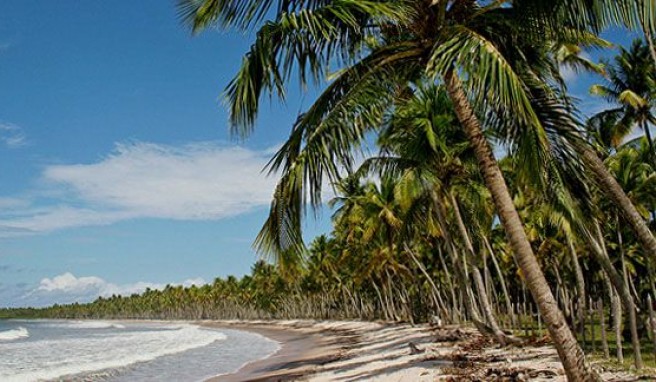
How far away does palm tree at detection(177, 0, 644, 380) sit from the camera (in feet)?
18.4

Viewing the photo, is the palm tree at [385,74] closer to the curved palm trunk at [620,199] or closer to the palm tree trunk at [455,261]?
the curved palm trunk at [620,199]

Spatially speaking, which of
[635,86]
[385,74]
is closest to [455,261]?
[635,86]

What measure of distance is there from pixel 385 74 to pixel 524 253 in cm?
284

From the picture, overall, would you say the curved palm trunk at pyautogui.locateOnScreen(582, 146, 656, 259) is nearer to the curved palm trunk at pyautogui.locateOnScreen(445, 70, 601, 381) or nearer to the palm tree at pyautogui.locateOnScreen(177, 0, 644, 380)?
the palm tree at pyautogui.locateOnScreen(177, 0, 644, 380)

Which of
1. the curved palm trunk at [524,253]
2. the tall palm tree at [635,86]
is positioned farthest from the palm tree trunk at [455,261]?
the curved palm trunk at [524,253]

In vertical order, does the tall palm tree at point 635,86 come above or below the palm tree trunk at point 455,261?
above

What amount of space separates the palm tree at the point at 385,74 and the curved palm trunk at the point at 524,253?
11 mm

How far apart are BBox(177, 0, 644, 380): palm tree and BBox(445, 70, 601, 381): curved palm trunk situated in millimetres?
11

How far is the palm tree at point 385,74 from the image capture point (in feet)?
18.4

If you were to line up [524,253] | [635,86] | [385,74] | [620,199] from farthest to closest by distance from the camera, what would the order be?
[635,86] < [620,199] < [385,74] < [524,253]

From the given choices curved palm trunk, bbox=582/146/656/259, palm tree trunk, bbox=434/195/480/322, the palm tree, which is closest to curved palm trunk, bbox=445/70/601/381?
the palm tree

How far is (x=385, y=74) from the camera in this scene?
23.4 ft

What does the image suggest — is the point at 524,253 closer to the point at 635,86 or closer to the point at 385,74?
the point at 385,74

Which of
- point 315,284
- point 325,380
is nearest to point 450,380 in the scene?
point 325,380
